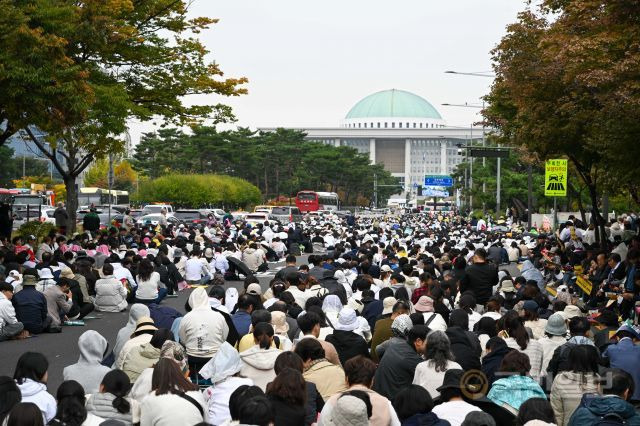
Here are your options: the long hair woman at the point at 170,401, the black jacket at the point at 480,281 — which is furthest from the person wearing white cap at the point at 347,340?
the black jacket at the point at 480,281

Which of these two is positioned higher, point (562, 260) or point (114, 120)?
point (114, 120)

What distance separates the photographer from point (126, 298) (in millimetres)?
22359

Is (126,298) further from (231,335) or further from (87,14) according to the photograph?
(231,335)

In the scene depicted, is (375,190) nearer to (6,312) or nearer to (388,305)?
(6,312)

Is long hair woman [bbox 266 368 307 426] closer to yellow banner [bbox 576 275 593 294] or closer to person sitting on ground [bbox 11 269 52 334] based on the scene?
person sitting on ground [bbox 11 269 52 334]

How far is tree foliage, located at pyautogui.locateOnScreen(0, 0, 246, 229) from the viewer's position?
73.3 feet

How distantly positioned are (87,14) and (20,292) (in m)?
10.7

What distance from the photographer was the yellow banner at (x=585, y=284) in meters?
22.9

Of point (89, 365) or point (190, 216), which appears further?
point (190, 216)

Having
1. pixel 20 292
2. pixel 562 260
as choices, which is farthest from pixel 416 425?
pixel 562 260

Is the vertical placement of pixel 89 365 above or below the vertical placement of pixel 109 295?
above

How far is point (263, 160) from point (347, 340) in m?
102

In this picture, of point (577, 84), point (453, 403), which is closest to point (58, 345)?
point (453, 403)

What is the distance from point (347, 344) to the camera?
11.1m
